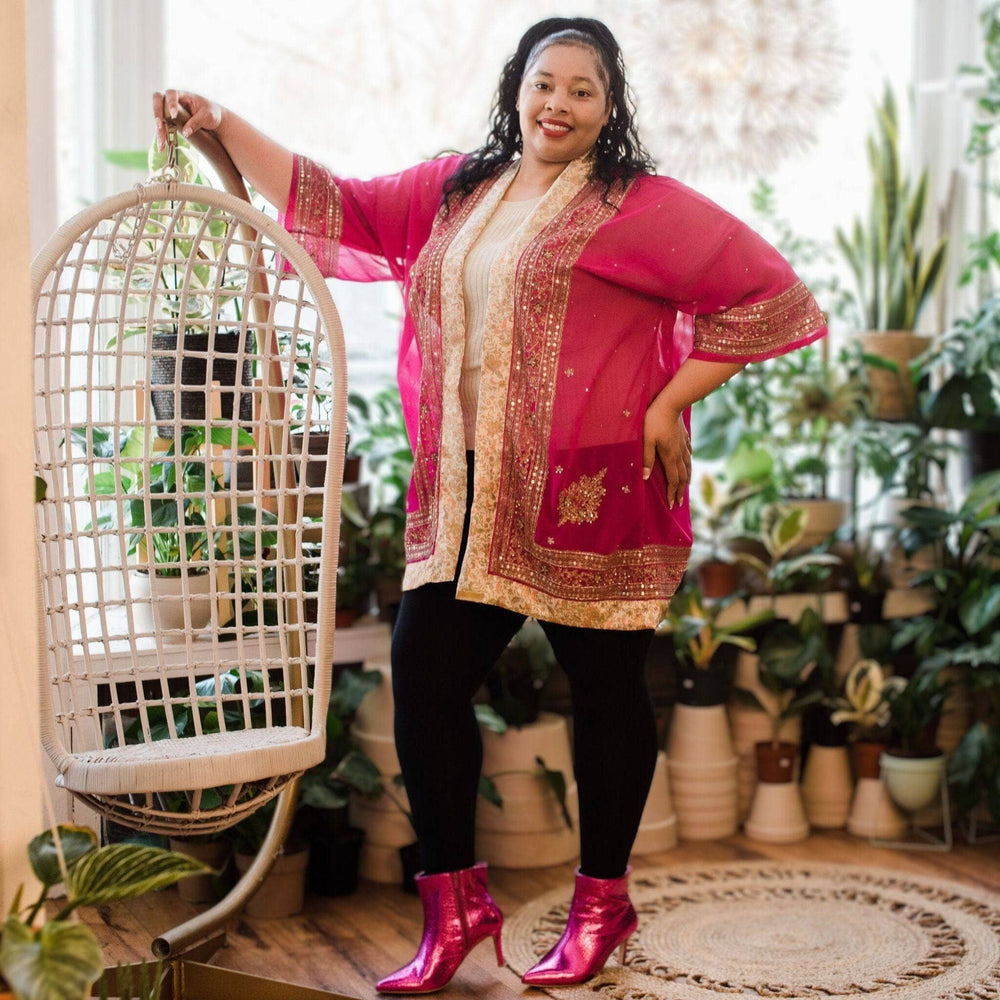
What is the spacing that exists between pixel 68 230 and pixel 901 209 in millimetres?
2115

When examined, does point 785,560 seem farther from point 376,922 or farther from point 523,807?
point 376,922

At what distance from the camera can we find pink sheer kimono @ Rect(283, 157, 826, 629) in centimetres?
188

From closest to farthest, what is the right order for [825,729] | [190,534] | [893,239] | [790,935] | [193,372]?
[193,372] < [190,534] < [790,935] < [825,729] < [893,239]

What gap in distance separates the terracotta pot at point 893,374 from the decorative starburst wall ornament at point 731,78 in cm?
51

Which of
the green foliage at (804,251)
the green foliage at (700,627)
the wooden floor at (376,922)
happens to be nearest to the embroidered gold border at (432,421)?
the wooden floor at (376,922)

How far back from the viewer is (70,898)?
4.23ft

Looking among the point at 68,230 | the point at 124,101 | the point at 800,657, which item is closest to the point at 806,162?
the point at 800,657

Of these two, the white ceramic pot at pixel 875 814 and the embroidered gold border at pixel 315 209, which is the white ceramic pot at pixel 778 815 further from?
the embroidered gold border at pixel 315 209

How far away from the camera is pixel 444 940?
1965 mm

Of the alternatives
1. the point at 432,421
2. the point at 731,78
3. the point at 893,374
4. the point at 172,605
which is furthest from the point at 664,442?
the point at 731,78

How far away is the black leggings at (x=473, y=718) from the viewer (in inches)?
76.4

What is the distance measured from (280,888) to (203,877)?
135 millimetres

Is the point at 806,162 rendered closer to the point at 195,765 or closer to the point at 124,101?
the point at 124,101

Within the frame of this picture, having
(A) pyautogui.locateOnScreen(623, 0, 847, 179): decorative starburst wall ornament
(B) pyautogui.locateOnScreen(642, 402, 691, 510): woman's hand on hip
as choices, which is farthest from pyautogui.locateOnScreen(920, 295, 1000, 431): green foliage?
(B) pyautogui.locateOnScreen(642, 402, 691, 510): woman's hand on hip
